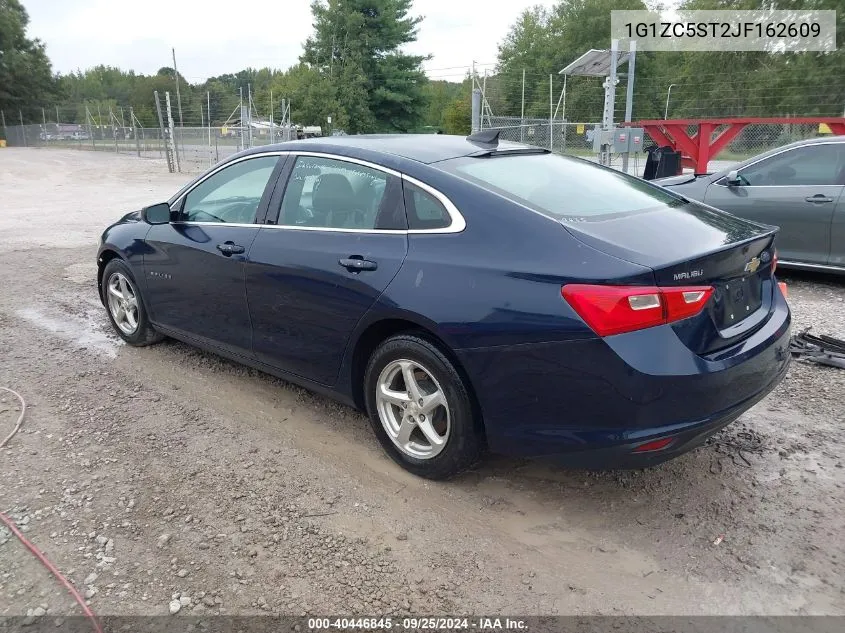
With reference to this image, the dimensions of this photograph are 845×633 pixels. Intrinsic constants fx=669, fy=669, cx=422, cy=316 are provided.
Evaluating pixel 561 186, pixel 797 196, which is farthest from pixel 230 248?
pixel 797 196

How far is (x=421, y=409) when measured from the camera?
10.4ft

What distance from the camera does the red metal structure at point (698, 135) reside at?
1245 cm

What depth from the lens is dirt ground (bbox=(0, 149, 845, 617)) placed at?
99.5 inches

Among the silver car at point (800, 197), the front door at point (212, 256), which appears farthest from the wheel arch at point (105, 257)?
the silver car at point (800, 197)

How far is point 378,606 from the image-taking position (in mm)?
2479

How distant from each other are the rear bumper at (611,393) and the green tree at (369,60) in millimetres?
40162

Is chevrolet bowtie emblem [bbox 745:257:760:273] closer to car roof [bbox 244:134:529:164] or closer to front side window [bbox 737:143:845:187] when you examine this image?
car roof [bbox 244:134:529:164]

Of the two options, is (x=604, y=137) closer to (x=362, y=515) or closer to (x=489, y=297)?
(x=489, y=297)

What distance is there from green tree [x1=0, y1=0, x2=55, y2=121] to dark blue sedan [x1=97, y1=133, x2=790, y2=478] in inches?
2758

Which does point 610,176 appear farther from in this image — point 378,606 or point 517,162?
point 378,606

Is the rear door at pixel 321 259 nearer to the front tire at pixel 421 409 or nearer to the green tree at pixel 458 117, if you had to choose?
the front tire at pixel 421 409

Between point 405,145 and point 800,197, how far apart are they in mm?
4803

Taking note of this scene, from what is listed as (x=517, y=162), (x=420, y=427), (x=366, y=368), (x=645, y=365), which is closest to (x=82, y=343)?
(x=366, y=368)

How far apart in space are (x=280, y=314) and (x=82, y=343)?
255 centimetres
